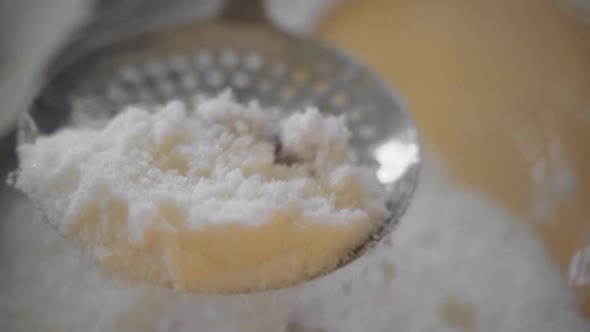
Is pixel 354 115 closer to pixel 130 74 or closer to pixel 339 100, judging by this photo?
pixel 339 100

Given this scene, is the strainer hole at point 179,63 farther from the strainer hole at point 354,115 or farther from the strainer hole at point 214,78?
→ the strainer hole at point 354,115

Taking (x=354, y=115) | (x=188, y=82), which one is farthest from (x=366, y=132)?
(x=188, y=82)

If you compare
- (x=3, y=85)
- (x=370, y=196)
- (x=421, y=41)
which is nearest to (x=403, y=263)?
(x=370, y=196)

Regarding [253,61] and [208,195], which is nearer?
[208,195]

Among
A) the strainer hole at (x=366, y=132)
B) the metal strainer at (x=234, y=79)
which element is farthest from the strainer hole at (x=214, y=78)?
the strainer hole at (x=366, y=132)

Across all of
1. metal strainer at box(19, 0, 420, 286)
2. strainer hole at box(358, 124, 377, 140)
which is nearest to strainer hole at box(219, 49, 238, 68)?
metal strainer at box(19, 0, 420, 286)

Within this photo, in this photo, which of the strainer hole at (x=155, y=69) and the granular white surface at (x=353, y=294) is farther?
the strainer hole at (x=155, y=69)

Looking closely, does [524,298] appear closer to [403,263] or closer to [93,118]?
[403,263]
